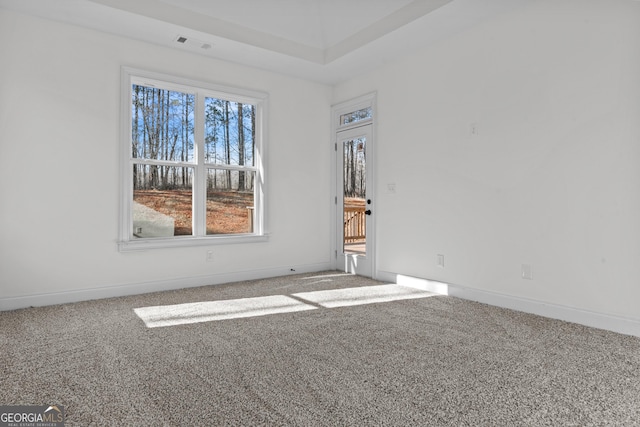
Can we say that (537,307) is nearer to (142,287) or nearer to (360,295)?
(360,295)

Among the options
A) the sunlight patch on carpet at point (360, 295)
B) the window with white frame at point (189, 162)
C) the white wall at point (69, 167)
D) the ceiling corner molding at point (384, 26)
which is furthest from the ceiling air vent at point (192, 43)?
the sunlight patch on carpet at point (360, 295)

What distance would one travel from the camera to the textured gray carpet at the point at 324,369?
166cm

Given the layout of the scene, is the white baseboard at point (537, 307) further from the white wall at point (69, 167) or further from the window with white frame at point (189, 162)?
the white wall at point (69, 167)

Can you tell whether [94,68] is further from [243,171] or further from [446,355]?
[446,355]

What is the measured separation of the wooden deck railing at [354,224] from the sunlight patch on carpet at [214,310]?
5.61ft

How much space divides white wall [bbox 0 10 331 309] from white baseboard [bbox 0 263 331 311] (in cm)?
1

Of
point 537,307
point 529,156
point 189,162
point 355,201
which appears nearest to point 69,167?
point 189,162

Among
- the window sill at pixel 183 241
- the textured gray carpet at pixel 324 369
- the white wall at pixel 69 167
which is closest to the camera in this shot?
the textured gray carpet at pixel 324 369

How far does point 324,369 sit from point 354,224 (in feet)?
10.6

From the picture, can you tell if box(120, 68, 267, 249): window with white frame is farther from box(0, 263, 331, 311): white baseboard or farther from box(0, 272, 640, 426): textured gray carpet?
box(0, 272, 640, 426): textured gray carpet

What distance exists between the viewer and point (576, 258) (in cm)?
304

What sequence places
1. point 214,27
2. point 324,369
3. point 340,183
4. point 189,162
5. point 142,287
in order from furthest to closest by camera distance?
1. point 340,183
2. point 189,162
3. point 142,287
4. point 214,27
5. point 324,369

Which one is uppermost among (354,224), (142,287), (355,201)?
(355,201)

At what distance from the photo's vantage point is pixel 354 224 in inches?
206
